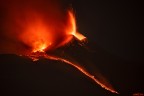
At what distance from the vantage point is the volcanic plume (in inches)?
513

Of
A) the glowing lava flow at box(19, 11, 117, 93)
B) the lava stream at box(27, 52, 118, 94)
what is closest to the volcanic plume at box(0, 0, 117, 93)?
the glowing lava flow at box(19, 11, 117, 93)

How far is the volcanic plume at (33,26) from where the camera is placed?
1302 centimetres

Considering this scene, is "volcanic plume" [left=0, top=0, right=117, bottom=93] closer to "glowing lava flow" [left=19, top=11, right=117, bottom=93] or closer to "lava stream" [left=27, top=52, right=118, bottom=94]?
"glowing lava flow" [left=19, top=11, right=117, bottom=93]

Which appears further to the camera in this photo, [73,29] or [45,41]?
[73,29]

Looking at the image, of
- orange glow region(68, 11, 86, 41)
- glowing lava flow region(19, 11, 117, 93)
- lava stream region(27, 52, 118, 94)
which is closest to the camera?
lava stream region(27, 52, 118, 94)

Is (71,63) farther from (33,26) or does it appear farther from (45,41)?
(33,26)

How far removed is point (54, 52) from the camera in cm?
1160

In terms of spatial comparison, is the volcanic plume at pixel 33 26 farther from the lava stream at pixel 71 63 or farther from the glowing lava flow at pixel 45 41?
the lava stream at pixel 71 63

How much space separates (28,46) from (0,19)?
2648 millimetres

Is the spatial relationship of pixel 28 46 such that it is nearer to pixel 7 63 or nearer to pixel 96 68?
pixel 7 63

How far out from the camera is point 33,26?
14.2 m

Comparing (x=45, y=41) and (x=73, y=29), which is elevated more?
(x=73, y=29)

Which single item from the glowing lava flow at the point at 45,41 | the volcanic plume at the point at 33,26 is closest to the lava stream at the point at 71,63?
the glowing lava flow at the point at 45,41

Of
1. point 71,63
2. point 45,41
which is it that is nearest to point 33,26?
point 45,41
